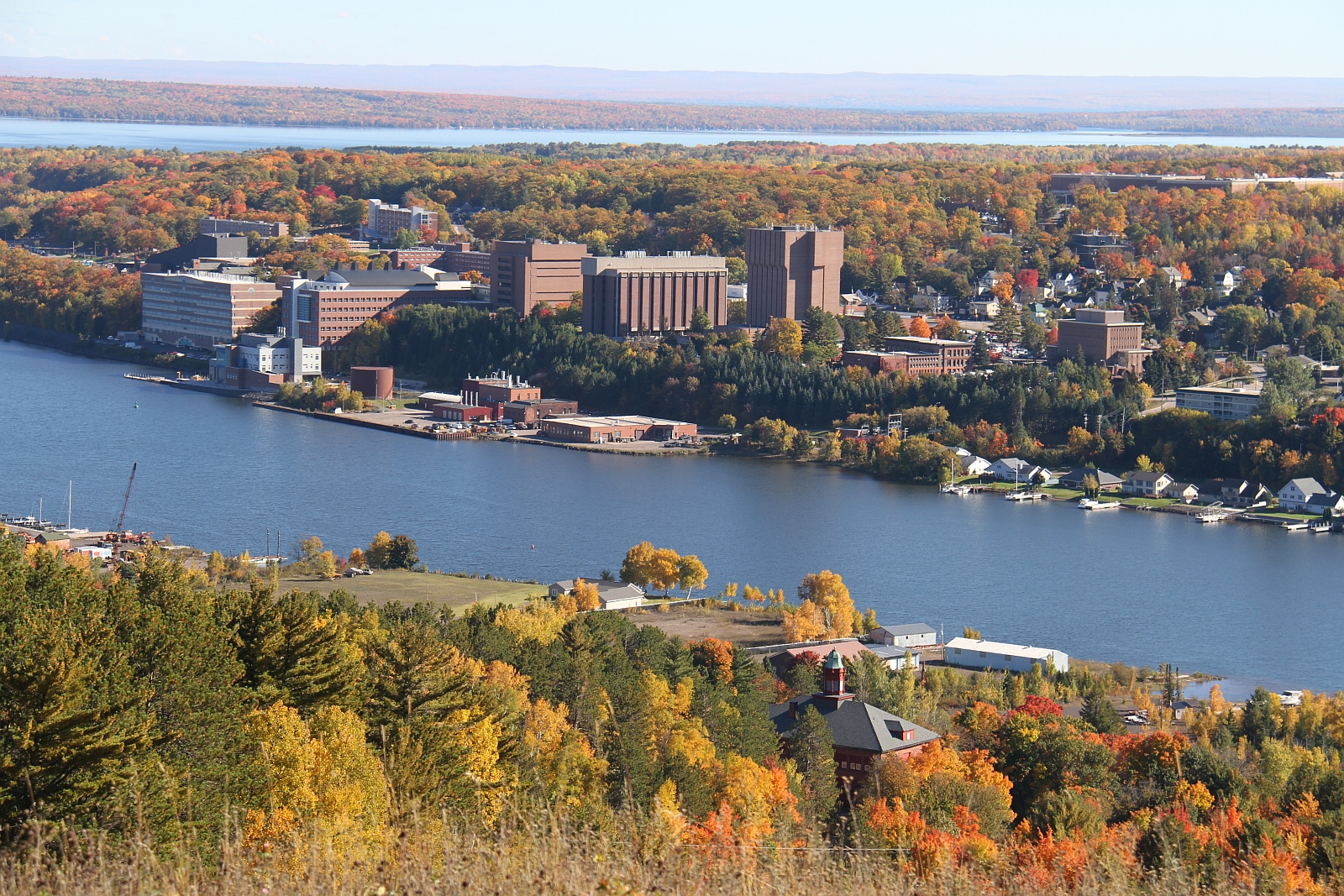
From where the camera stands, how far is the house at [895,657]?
8930 mm

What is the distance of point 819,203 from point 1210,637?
69.5ft

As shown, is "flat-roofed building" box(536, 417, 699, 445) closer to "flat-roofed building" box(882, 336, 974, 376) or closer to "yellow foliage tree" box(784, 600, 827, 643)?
"flat-roofed building" box(882, 336, 974, 376)

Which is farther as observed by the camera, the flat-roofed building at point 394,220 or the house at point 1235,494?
the flat-roofed building at point 394,220

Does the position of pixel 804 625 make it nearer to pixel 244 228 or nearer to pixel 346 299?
pixel 346 299

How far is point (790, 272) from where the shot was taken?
22359 millimetres

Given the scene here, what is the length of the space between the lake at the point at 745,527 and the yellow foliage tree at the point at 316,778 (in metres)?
5.96

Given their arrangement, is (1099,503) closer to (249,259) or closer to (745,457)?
(745,457)

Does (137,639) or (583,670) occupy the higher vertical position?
(137,639)

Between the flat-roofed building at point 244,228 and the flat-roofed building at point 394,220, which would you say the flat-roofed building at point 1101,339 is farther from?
the flat-roofed building at point 244,228

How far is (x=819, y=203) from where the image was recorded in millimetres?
30750

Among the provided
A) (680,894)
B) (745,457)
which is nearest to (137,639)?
(680,894)

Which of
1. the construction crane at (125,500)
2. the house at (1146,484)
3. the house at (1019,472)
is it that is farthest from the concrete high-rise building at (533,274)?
the house at (1146,484)

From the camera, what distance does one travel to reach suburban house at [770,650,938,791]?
23.0 ft

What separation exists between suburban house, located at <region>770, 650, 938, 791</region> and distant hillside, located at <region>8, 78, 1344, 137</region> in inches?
2600
